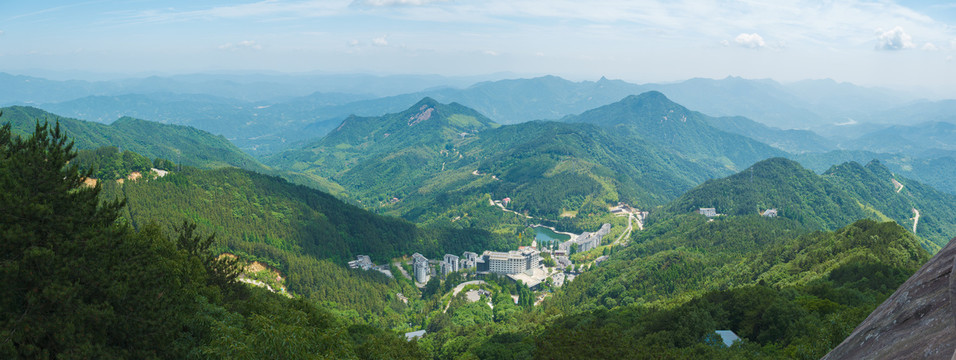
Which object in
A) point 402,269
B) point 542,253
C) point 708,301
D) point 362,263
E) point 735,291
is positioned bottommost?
point 542,253

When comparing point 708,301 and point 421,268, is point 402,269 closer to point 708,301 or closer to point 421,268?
point 421,268

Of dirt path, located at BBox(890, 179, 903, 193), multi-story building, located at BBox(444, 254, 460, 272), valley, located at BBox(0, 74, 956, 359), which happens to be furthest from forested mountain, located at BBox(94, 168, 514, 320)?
dirt path, located at BBox(890, 179, 903, 193)

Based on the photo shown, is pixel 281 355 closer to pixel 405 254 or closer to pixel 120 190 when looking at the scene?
pixel 120 190

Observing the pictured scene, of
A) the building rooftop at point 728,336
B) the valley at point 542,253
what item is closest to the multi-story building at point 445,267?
the valley at point 542,253

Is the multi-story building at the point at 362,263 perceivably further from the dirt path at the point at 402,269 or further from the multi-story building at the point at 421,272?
the multi-story building at the point at 421,272

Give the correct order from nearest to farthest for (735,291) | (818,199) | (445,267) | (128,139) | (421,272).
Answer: (735,291)
(421,272)
(445,267)
(818,199)
(128,139)

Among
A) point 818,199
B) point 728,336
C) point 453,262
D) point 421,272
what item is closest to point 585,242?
point 453,262
